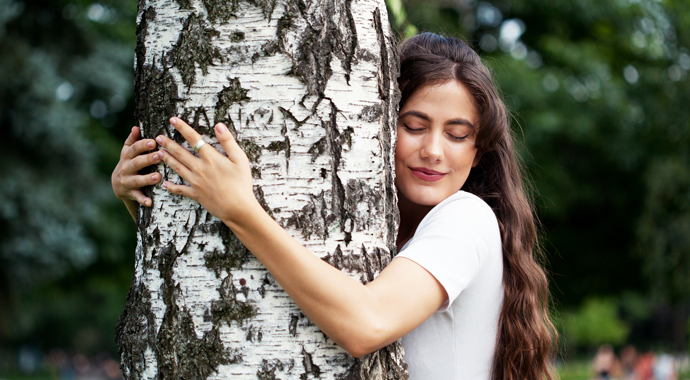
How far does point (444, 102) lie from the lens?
6.91 feet

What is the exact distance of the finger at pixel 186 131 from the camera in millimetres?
1524

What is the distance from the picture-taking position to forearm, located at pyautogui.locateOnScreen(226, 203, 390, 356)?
4.77ft

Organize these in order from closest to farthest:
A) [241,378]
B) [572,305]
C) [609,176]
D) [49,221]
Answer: [241,378] → [49,221] → [609,176] → [572,305]

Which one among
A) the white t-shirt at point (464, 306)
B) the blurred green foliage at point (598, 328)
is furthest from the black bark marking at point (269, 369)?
the blurred green foliage at point (598, 328)

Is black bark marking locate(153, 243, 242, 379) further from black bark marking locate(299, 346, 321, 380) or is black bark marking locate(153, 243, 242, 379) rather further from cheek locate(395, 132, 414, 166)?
cheek locate(395, 132, 414, 166)

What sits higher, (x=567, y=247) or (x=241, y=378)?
(x=241, y=378)

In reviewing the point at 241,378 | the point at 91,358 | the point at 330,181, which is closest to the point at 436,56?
the point at 330,181

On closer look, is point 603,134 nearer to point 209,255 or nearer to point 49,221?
point 49,221

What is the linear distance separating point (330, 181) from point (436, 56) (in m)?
0.91

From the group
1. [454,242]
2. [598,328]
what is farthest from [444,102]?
[598,328]

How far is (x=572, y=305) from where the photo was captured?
1594cm

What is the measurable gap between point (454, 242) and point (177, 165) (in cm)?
79

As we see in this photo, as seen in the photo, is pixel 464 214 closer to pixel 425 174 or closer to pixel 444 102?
pixel 425 174

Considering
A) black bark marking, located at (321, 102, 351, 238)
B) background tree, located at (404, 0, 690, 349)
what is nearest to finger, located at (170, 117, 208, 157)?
black bark marking, located at (321, 102, 351, 238)
